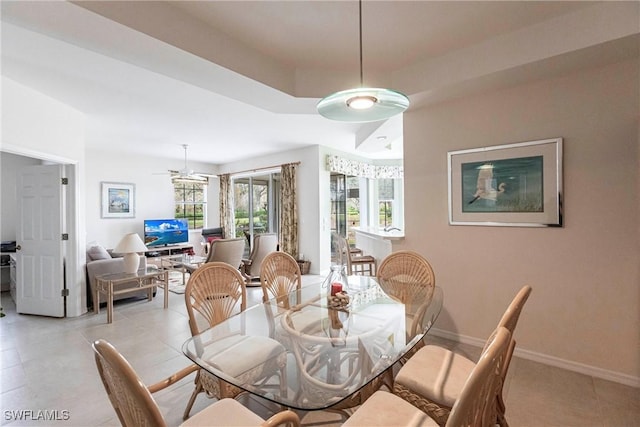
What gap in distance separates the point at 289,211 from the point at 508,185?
464 cm

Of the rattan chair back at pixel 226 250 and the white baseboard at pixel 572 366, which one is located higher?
the rattan chair back at pixel 226 250

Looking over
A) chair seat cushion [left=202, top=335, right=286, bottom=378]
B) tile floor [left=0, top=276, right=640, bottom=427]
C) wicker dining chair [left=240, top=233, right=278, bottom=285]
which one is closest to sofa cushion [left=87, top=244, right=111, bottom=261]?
tile floor [left=0, top=276, right=640, bottom=427]

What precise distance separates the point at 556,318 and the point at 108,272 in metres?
5.31

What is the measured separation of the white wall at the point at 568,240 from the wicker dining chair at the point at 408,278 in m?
0.55

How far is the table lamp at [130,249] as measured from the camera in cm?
405

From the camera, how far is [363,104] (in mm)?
1810

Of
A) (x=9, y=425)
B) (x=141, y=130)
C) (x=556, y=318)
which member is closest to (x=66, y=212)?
(x=141, y=130)

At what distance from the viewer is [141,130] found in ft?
16.3

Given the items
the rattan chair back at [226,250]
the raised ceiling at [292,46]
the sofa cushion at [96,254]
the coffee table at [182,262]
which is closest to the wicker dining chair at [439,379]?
the raised ceiling at [292,46]

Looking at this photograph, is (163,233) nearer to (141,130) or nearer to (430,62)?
(141,130)

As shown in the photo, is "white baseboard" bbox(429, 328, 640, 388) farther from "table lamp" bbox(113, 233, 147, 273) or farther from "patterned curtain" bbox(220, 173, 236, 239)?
→ "patterned curtain" bbox(220, 173, 236, 239)

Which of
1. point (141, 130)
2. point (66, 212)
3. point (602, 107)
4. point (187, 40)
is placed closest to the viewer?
point (187, 40)

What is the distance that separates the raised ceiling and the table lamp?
183cm

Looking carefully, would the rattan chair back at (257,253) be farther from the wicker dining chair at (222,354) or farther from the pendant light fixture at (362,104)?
the pendant light fixture at (362,104)
